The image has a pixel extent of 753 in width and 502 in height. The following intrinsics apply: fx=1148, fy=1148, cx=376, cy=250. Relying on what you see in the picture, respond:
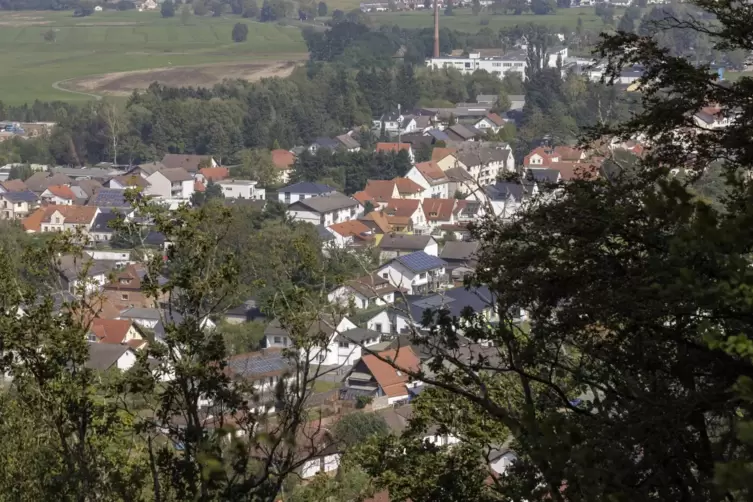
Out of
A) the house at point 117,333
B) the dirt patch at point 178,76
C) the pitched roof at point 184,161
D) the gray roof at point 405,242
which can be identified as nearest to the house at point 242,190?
the pitched roof at point 184,161

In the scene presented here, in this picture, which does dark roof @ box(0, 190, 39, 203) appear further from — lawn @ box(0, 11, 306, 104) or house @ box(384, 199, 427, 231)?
lawn @ box(0, 11, 306, 104)

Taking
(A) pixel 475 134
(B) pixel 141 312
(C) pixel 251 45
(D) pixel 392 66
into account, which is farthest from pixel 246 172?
(C) pixel 251 45

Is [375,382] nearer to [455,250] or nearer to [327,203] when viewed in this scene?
[455,250]

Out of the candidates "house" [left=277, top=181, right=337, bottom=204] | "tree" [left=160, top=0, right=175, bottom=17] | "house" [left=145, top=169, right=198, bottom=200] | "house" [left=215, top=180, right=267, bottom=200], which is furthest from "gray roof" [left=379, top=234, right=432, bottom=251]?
"tree" [left=160, top=0, right=175, bottom=17]

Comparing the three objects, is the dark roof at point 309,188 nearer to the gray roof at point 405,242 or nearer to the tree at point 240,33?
the gray roof at point 405,242

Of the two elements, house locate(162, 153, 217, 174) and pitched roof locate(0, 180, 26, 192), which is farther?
house locate(162, 153, 217, 174)

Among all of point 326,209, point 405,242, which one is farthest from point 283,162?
point 405,242
